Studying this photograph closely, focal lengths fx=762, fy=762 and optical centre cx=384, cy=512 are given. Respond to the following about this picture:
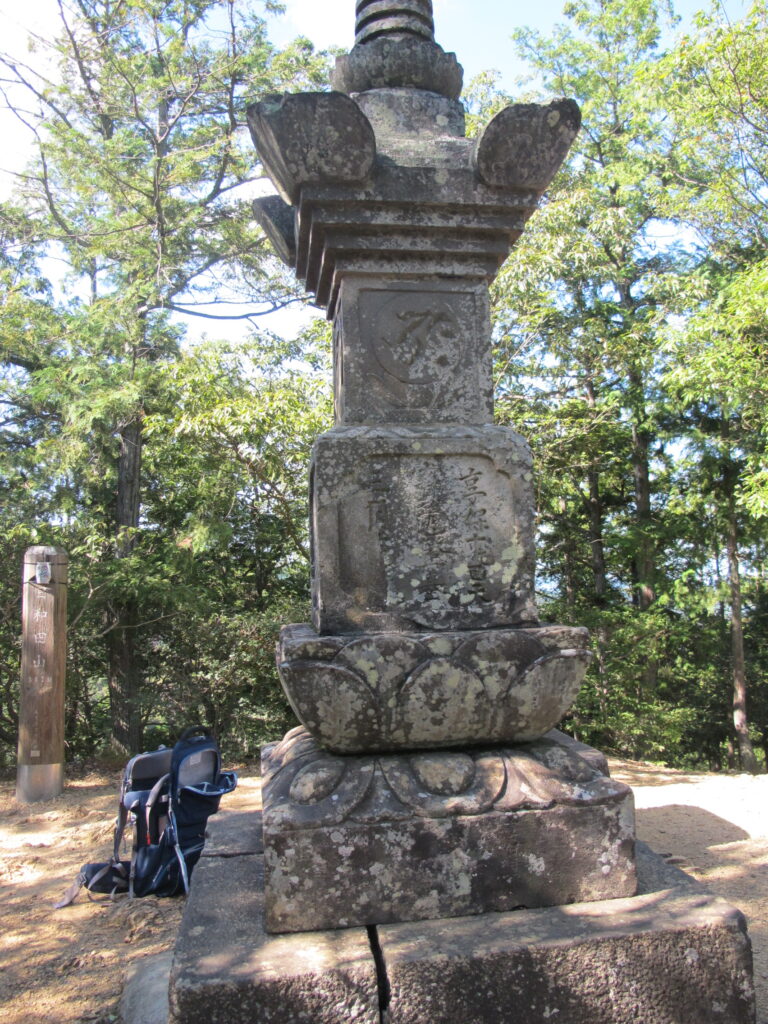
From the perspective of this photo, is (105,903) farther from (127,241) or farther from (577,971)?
(127,241)

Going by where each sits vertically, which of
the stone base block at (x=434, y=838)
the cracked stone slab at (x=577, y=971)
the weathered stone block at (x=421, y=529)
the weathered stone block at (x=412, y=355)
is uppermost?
the weathered stone block at (x=412, y=355)

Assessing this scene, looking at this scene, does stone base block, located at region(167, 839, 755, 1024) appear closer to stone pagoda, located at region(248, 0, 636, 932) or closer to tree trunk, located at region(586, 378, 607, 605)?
stone pagoda, located at region(248, 0, 636, 932)

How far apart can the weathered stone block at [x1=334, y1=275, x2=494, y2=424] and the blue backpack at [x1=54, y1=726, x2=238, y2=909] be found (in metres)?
2.23

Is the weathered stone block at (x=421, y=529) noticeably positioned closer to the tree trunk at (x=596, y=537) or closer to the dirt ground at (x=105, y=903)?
the dirt ground at (x=105, y=903)

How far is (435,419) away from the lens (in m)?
2.29

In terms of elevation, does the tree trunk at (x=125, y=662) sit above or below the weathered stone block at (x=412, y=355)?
below

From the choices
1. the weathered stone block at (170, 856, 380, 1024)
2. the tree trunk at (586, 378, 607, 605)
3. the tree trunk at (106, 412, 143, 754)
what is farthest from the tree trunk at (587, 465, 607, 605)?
the weathered stone block at (170, 856, 380, 1024)

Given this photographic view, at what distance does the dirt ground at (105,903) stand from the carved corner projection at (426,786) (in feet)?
2.61

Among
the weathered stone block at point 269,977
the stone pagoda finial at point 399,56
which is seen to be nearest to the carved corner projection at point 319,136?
the stone pagoda finial at point 399,56

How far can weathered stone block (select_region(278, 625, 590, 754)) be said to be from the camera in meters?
1.92

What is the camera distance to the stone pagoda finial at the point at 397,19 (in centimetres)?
249

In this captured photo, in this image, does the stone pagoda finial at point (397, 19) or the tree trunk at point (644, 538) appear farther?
the tree trunk at point (644, 538)

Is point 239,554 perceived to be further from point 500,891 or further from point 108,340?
point 500,891

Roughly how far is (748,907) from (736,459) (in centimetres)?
793
